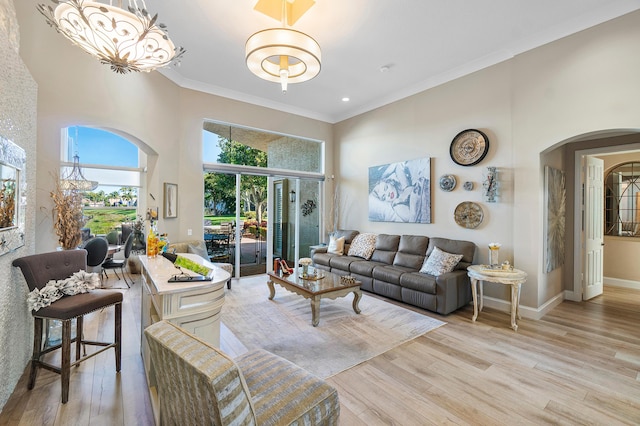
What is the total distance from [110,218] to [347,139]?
6618 millimetres

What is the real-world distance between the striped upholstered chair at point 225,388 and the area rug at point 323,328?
3.60ft

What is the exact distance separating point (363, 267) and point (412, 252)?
2.99ft

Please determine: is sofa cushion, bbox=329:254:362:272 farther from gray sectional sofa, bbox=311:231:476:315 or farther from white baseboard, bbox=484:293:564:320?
white baseboard, bbox=484:293:564:320

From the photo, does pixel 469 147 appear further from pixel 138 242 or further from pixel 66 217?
pixel 138 242

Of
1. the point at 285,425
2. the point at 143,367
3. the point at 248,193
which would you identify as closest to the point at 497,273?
the point at 285,425

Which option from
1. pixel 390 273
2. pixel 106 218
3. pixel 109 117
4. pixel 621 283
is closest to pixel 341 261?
pixel 390 273

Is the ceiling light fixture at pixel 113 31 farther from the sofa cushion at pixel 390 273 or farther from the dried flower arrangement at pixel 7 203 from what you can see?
the sofa cushion at pixel 390 273

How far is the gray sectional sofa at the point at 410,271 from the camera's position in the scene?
154 inches

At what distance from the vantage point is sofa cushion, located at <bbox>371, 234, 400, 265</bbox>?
5.20 metres

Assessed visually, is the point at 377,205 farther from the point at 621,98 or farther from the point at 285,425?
the point at 285,425

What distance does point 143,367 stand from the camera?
262cm

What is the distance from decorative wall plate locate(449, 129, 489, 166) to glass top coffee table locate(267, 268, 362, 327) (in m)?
2.68

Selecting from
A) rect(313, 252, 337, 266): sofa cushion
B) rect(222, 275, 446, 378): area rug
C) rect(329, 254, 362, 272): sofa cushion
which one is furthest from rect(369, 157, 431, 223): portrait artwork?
rect(222, 275, 446, 378): area rug

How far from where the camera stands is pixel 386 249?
17.6 feet
